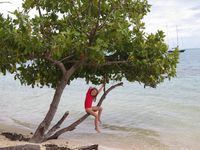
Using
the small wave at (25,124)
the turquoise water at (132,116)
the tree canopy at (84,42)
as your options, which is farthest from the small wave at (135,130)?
the tree canopy at (84,42)

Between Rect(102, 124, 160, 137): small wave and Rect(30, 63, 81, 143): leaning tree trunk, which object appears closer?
Rect(30, 63, 81, 143): leaning tree trunk

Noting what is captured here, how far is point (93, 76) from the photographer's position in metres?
12.5

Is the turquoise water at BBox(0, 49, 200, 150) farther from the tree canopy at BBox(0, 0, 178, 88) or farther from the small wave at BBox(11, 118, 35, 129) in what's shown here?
the tree canopy at BBox(0, 0, 178, 88)

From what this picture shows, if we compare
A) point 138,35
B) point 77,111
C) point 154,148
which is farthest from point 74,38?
point 77,111

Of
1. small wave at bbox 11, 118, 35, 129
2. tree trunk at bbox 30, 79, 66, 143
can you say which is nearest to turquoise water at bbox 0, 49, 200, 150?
small wave at bbox 11, 118, 35, 129

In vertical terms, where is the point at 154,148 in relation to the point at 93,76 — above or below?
below

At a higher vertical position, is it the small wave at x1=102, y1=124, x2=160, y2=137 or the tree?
the tree

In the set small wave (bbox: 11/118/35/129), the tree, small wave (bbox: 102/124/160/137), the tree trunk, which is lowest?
small wave (bbox: 102/124/160/137)

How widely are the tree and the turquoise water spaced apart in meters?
3.59

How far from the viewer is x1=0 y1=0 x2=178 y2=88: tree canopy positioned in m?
9.81

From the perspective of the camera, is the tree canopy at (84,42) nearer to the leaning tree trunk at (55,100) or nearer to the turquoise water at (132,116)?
the leaning tree trunk at (55,100)

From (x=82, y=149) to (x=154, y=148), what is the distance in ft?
14.3

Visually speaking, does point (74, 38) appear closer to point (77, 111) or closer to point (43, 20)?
point (43, 20)

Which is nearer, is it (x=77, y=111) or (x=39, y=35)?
(x=39, y=35)
